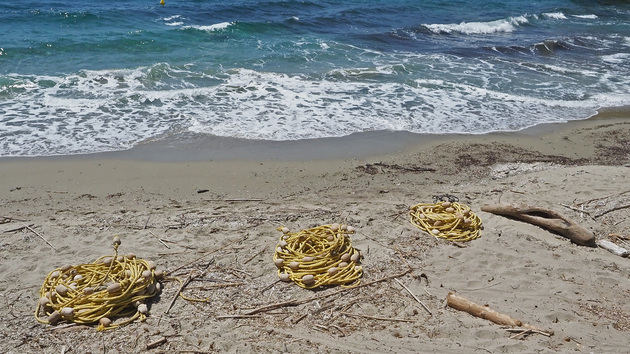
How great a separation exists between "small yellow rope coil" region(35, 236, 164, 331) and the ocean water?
12.5 ft

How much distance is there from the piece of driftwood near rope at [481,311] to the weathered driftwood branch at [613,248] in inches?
76.3

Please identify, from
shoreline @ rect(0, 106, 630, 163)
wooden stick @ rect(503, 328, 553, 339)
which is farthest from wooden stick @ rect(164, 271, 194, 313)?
shoreline @ rect(0, 106, 630, 163)

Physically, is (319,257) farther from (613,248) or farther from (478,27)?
(478,27)

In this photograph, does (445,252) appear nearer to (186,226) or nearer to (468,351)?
(468,351)

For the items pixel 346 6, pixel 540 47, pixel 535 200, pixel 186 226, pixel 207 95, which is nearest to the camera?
pixel 186 226

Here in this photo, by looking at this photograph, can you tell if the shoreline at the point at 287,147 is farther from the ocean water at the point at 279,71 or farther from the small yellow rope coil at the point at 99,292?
the small yellow rope coil at the point at 99,292

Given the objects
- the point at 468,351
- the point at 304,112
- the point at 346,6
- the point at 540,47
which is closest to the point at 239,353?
the point at 468,351

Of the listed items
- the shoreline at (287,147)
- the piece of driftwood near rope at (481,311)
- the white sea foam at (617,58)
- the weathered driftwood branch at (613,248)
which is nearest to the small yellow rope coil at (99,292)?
the piece of driftwood near rope at (481,311)

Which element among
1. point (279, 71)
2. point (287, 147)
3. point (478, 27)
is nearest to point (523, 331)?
point (287, 147)

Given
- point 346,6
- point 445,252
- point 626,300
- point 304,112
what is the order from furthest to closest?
point 346,6, point 304,112, point 445,252, point 626,300

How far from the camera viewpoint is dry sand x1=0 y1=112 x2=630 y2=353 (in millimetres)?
4188

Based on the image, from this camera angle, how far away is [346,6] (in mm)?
23344

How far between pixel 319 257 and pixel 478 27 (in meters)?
18.1

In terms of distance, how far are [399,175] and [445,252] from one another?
2312 mm
